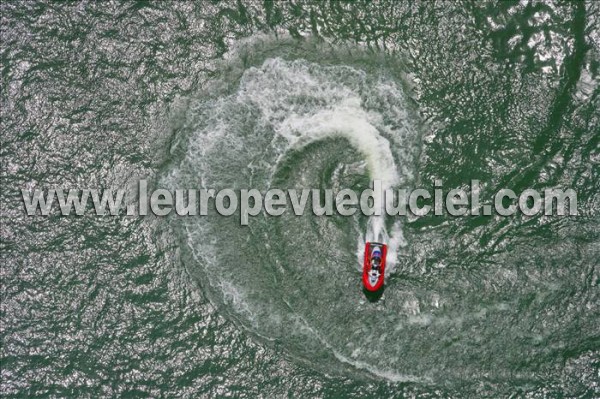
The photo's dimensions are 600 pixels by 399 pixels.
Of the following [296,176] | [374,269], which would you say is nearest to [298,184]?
[296,176]

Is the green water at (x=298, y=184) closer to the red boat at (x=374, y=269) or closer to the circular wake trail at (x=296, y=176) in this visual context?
the circular wake trail at (x=296, y=176)

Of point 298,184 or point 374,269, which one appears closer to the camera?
point 374,269

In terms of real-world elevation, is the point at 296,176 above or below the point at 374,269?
above

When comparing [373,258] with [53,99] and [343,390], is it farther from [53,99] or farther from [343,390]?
[53,99]

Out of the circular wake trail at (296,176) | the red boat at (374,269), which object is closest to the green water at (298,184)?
the circular wake trail at (296,176)

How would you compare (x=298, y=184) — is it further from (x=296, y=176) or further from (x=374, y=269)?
(x=374, y=269)

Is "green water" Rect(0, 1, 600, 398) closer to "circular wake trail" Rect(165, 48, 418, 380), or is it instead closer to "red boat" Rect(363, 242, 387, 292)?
"circular wake trail" Rect(165, 48, 418, 380)
